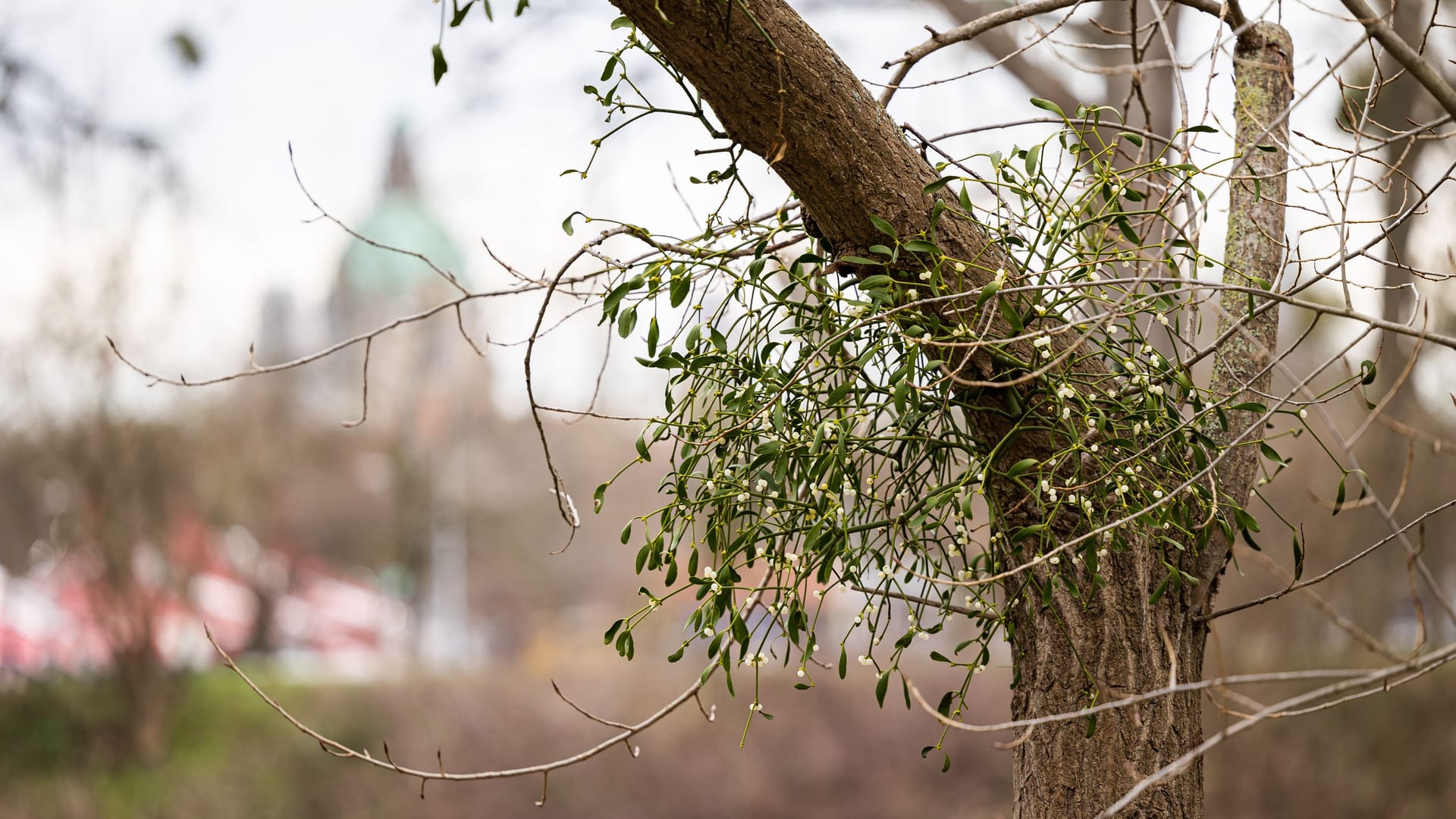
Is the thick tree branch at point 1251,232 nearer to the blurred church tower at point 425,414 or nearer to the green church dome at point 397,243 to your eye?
the blurred church tower at point 425,414

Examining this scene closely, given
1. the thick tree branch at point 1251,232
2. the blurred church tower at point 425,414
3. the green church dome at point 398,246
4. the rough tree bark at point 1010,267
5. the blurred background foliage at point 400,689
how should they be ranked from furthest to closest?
the green church dome at point 398,246, the blurred church tower at point 425,414, the blurred background foliage at point 400,689, the thick tree branch at point 1251,232, the rough tree bark at point 1010,267

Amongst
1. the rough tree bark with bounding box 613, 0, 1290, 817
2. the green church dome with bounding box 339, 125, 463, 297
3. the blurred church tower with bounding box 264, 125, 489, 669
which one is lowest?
the rough tree bark with bounding box 613, 0, 1290, 817

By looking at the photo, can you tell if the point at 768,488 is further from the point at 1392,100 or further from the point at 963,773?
the point at 1392,100

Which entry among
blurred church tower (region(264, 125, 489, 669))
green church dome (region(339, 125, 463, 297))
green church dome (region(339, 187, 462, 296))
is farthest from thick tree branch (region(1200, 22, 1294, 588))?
green church dome (region(339, 187, 462, 296))

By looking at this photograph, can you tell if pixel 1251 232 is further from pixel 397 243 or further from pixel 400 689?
pixel 397 243

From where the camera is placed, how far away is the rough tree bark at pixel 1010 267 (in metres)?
0.91

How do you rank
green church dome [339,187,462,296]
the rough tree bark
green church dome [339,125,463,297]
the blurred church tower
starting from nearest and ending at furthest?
the rough tree bark → the blurred church tower → green church dome [339,125,463,297] → green church dome [339,187,462,296]

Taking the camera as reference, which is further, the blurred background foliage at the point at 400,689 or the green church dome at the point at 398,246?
the green church dome at the point at 398,246

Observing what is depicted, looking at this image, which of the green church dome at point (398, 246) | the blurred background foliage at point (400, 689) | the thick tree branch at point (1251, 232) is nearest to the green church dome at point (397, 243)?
the green church dome at point (398, 246)

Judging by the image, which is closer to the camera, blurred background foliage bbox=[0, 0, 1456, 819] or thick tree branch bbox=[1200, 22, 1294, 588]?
thick tree branch bbox=[1200, 22, 1294, 588]

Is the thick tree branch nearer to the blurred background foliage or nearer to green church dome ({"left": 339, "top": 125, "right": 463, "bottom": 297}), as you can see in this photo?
the blurred background foliage

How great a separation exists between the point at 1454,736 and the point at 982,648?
4.13 m

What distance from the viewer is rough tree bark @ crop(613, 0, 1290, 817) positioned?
91 cm

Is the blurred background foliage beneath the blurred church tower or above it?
beneath
